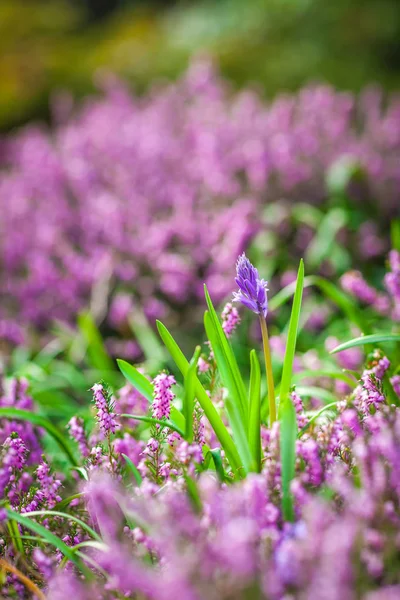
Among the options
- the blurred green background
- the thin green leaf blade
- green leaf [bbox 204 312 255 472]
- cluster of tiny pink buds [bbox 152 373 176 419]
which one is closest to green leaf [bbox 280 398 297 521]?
green leaf [bbox 204 312 255 472]

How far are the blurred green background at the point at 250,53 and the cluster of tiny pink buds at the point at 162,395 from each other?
5.52 m

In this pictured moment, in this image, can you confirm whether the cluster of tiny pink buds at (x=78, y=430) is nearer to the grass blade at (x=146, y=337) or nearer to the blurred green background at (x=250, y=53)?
the grass blade at (x=146, y=337)

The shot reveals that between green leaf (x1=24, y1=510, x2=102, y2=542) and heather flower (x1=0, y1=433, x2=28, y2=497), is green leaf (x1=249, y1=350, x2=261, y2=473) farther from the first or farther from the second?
heather flower (x1=0, y1=433, x2=28, y2=497)

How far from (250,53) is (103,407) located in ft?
21.2

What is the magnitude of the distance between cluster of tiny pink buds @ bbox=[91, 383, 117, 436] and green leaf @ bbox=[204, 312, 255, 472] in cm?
34

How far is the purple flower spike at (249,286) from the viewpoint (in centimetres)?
164

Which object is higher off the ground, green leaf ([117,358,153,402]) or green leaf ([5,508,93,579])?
green leaf ([117,358,153,402])

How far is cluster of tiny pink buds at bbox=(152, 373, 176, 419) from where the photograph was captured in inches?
66.4

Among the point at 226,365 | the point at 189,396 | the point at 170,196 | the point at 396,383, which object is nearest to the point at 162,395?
the point at 189,396

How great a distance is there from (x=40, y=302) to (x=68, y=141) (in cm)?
187

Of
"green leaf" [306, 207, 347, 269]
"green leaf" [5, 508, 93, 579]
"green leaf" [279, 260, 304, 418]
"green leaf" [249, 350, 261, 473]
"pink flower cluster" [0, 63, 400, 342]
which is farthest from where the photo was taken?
"pink flower cluster" [0, 63, 400, 342]

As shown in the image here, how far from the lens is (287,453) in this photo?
150cm

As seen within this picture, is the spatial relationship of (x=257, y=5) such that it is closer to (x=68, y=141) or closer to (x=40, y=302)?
(x=68, y=141)

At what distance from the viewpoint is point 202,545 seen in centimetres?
122
